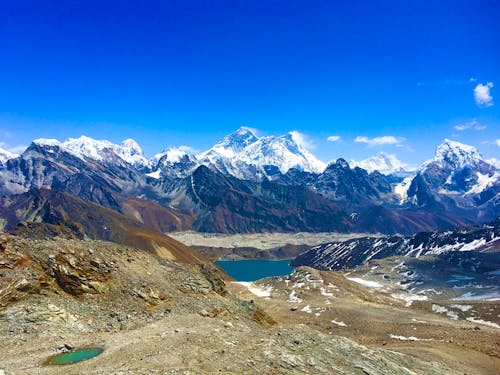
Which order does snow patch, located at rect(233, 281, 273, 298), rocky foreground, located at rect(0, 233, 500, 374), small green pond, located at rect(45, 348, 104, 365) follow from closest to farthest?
small green pond, located at rect(45, 348, 104, 365) → rocky foreground, located at rect(0, 233, 500, 374) → snow patch, located at rect(233, 281, 273, 298)

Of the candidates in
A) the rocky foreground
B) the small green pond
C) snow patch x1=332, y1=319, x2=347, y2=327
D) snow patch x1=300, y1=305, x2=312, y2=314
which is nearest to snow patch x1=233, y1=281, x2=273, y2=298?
snow patch x1=300, y1=305, x2=312, y2=314

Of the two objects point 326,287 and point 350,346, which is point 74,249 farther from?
point 326,287

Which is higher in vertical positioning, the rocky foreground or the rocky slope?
the rocky foreground

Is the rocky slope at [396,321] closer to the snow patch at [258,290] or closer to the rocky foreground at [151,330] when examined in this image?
the snow patch at [258,290]

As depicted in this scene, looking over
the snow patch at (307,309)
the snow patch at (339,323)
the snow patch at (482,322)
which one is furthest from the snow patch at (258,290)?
the snow patch at (482,322)

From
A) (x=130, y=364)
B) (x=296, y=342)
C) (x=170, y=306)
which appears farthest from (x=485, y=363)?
(x=130, y=364)

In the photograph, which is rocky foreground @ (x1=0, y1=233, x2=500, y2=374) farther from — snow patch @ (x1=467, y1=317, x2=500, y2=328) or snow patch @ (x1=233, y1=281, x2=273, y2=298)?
snow patch @ (x1=233, y1=281, x2=273, y2=298)

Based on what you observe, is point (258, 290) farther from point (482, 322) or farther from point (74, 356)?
point (74, 356)
